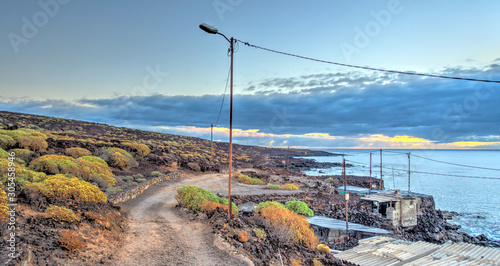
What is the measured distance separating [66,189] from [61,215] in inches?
122

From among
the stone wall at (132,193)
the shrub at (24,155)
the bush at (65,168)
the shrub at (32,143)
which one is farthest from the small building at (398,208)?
the shrub at (32,143)

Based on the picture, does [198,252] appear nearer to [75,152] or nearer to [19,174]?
[19,174]

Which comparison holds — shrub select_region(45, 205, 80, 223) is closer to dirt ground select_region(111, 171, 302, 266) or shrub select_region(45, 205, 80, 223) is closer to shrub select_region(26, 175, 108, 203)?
dirt ground select_region(111, 171, 302, 266)

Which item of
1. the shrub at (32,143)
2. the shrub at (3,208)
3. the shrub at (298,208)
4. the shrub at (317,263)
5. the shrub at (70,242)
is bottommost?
the shrub at (298,208)

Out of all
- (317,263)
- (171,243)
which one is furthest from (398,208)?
(171,243)

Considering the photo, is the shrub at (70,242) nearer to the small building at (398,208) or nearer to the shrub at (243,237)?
the shrub at (243,237)

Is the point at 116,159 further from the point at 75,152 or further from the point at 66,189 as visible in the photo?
the point at 66,189

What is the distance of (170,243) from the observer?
10.2 m

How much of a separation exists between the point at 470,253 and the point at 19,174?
2346cm

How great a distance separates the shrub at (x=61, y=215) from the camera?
964 cm

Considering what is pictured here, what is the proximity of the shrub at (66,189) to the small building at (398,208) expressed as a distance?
31120 mm

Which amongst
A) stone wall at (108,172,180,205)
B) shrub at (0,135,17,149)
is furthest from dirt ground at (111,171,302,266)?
shrub at (0,135,17,149)

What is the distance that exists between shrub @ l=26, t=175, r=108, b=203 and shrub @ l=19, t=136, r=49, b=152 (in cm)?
1552

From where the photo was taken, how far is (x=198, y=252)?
9.38 metres
